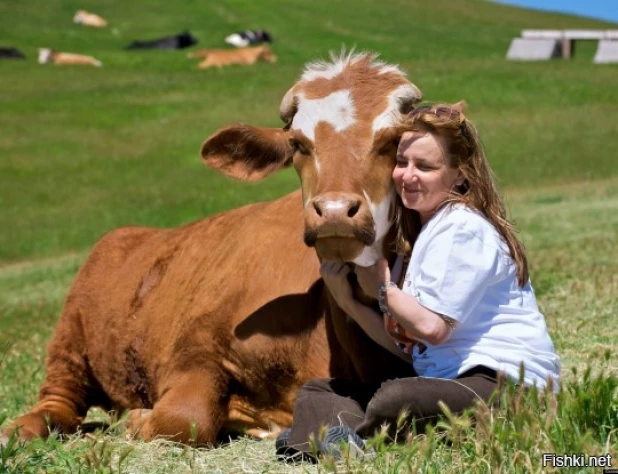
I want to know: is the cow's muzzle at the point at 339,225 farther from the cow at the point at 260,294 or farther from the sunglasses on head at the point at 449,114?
the sunglasses on head at the point at 449,114

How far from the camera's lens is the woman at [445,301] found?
188 inches

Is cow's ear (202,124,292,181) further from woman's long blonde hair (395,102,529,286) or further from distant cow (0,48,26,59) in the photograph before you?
distant cow (0,48,26,59)

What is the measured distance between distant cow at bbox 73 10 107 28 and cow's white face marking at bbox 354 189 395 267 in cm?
4745

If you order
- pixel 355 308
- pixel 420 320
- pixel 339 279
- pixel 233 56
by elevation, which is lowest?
pixel 233 56

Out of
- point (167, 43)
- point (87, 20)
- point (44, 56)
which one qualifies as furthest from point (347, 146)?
point (87, 20)

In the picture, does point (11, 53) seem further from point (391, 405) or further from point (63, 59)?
point (391, 405)

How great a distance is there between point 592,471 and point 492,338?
1.20 m

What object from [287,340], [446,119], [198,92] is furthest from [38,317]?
[198,92]

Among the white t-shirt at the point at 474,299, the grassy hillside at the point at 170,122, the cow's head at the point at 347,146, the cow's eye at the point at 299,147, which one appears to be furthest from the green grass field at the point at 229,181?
the cow's eye at the point at 299,147

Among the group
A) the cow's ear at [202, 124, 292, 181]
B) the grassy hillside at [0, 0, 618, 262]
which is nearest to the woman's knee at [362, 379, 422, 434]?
the cow's ear at [202, 124, 292, 181]

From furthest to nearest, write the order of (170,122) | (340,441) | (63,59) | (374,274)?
(63,59), (170,122), (374,274), (340,441)

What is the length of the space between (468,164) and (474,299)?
0.67m

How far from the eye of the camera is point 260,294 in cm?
623

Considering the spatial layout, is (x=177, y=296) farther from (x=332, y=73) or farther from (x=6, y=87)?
(x=6, y=87)
